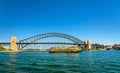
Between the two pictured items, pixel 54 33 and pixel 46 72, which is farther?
pixel 54 33

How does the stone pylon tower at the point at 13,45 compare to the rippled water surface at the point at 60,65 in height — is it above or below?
above

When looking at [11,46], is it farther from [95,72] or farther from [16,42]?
[95,72]

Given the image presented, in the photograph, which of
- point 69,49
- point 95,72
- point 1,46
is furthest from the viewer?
point 1,46

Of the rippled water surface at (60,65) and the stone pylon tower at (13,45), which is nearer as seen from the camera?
the rippled water surface at (60,65)

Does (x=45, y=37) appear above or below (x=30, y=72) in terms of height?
above

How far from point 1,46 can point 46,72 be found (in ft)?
532

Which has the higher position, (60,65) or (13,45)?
(13,45)

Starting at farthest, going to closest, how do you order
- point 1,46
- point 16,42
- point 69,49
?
point 16,42 < point 1,46 < point 69,49

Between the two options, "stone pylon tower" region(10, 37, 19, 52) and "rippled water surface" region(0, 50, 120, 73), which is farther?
"stone pylon tower" region(10, 37, 19, 52)

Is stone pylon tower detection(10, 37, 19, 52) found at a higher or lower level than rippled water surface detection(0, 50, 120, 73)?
higher

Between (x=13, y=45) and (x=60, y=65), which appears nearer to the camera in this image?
(x=60, y=65)

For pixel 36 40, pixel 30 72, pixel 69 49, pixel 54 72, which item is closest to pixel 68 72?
pixel 54 72

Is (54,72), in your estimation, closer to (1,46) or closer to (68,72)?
(68,72)

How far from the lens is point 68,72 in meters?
26.0
